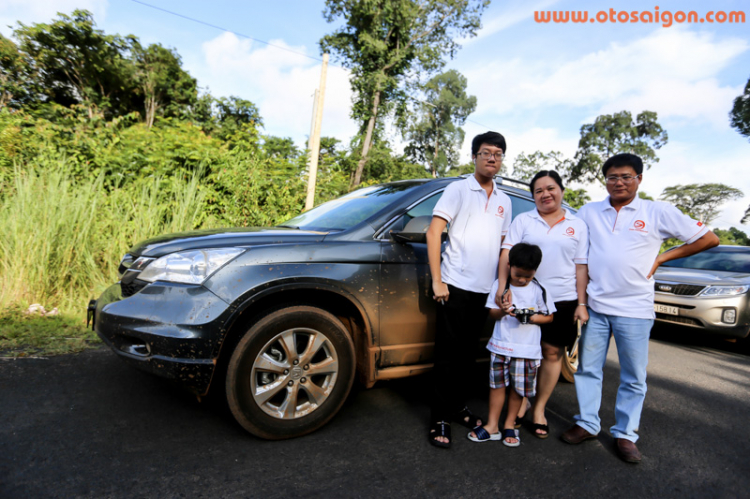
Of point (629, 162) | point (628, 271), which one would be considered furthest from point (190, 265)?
point (629, 162)

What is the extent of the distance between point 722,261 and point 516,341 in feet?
21.0

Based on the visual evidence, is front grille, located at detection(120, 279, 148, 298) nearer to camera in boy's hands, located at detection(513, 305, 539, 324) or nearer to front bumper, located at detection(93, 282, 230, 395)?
front bumper, located at detection(93, 282, 230, 395)

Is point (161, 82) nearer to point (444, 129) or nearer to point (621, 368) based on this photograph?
point (621, 368)

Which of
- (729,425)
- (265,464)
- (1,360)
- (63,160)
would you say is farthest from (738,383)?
(63,160)

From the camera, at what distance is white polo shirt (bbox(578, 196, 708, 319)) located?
2658 millimetres

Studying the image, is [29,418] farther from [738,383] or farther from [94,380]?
[738,383]

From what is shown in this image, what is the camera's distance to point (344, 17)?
2178 centimetres

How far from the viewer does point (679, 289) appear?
6461 mm

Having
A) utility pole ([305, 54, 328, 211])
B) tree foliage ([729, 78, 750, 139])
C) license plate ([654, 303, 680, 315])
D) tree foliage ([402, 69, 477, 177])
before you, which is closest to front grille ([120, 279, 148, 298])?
utility pole ([305, 54, 328, 211])

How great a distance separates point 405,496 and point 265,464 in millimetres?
731

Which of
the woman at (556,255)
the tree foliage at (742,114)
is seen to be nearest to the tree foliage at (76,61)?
the woman at (556,255)

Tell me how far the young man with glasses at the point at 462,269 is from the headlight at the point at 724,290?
5.16m

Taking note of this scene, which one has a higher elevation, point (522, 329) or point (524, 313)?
point (524, 313)

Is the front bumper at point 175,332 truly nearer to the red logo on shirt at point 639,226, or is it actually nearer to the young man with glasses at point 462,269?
the young man with glasses at point 462,269
